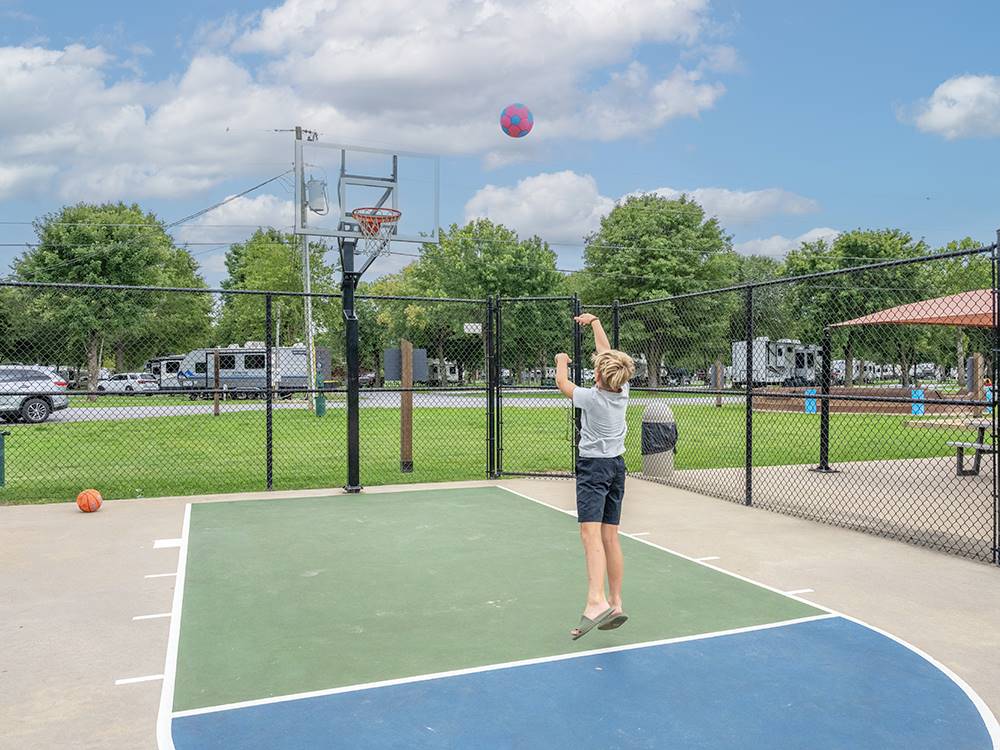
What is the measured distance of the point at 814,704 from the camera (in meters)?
3.84

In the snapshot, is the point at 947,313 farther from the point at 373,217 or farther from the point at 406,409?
the point at 373,217

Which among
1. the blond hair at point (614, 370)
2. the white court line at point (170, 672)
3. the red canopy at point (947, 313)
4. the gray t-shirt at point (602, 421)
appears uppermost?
the red canopy at point (947, 313)

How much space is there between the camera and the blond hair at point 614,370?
4.68 metres

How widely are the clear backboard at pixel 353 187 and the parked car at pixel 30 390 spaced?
281 inches

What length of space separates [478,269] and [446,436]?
85.2 ft

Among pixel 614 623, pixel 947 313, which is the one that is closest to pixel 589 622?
pixel 614 623

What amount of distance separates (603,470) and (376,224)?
357 inches

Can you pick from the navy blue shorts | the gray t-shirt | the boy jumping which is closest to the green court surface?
the boy jumping

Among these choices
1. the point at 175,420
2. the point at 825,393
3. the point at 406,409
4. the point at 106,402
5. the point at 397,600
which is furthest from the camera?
the point at 106,402

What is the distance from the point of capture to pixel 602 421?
15.6 ft

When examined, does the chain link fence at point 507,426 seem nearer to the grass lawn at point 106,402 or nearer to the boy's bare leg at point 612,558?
the grass lawn at point 106,402

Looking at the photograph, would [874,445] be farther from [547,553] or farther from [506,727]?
[506,727]

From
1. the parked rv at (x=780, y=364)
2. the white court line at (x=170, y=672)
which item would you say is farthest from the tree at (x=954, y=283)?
the white court line at (x=170, y=672)

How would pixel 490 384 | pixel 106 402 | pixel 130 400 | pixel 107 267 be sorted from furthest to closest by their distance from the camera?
pixel 107 267 < pixel 130 400 < pixel 106 402 < pixel 490 384
